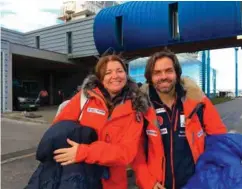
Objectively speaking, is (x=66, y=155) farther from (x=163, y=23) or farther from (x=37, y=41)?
(x=37, y=41)

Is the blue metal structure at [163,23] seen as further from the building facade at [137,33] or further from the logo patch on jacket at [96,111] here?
the logo patch on jacket at [96,111]

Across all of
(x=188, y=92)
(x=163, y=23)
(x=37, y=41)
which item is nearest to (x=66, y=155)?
(x=188, y=92)

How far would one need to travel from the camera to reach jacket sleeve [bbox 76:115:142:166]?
1.91 meters

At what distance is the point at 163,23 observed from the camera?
14445 mm

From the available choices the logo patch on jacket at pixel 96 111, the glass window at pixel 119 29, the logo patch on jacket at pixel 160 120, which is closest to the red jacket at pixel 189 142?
the logo patch on jacket at pixel 160 120

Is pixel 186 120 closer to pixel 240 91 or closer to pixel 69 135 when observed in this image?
pixel 69 135

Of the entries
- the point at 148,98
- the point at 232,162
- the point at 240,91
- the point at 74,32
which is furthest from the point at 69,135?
the point at 240,91

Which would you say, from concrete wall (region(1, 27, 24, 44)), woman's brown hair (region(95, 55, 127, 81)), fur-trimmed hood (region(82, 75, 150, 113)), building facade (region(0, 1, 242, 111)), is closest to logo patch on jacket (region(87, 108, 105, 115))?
fur-trimmed hood (region(82, 75, 150, 113))

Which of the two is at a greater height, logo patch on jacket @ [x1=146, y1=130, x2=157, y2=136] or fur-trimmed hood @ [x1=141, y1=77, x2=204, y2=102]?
fur-trimmed hood @ [x1=141, y1=77, x2=204, y2=102]

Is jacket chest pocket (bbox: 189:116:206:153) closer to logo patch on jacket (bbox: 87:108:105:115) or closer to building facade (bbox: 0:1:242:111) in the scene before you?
logo patch on jacket (bbox: 87:108:105:115)

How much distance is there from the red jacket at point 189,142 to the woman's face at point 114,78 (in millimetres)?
410

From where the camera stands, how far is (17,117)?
14484 millimetres

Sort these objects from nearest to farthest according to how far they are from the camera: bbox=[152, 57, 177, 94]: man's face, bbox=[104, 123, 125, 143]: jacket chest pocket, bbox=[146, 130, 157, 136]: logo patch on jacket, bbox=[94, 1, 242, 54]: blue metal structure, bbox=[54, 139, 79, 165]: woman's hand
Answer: bbox=[54, 139, 79, 165]: woman's hand < bbox=[104, 123, 125, 143]: jacket chest pocket < bbox=[146, 130, 157, 136]: logo patch on jacket < bbox=[152, 57, 177, 94]: man's face < bbox=[94, 1, 242, 54]: blue metal structure

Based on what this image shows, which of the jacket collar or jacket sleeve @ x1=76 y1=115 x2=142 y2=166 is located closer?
jacket sleeve @ x1=76 y1=115 x2=142 y2=166
